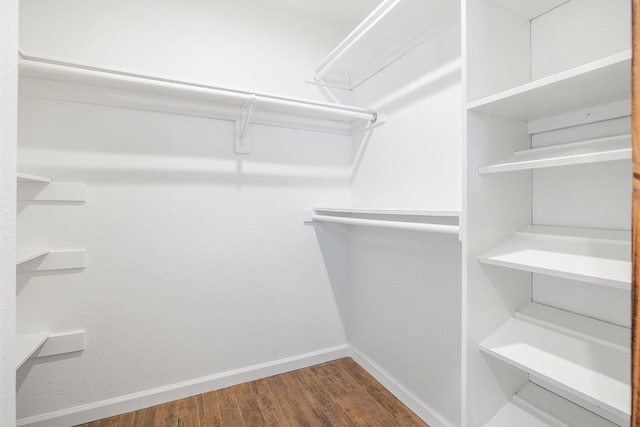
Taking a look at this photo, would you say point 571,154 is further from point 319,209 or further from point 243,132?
point 243,132

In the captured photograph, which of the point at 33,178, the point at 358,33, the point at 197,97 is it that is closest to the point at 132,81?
the point at 197,97

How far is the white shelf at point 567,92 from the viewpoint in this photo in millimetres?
670

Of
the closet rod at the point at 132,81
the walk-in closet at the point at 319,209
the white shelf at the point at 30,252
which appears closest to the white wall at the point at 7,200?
the walk-in closet at the point at 319,209

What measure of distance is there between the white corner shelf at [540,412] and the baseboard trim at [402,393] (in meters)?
0.50

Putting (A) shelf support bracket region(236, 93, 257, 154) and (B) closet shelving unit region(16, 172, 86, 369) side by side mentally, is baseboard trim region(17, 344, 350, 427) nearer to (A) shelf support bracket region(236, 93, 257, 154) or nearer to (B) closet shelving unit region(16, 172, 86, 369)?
(B) closet shelving unit region(16, 172, 86, 369)

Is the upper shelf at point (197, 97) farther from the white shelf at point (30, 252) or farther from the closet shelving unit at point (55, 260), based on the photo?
the white shelf at point (30, 252)

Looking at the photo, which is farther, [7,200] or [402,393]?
[402,393]

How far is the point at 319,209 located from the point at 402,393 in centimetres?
118

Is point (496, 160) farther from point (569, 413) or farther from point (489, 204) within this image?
point (569, 413)

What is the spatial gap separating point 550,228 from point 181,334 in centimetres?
186

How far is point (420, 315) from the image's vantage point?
5.16 feet

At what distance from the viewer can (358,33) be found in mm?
1515

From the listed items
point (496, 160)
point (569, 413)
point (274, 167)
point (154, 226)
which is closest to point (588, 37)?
point (496, 160)

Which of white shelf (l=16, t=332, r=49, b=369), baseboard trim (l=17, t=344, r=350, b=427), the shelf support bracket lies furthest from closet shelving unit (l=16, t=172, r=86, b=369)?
the shelf support bracket
